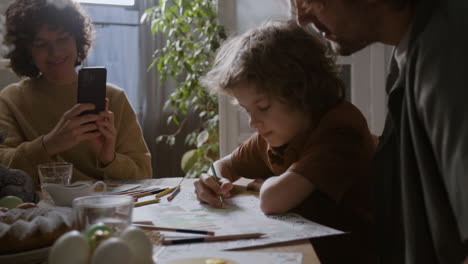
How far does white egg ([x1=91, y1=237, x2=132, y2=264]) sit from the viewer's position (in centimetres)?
54

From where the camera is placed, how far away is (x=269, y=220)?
0.92 metres

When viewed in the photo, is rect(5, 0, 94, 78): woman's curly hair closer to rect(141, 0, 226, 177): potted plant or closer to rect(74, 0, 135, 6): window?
rect(141, 0, 226, 177): potted plant

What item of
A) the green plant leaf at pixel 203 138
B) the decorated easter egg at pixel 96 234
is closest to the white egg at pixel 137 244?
the decorated easter egg at pixel 96 234

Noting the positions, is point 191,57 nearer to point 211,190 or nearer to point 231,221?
point 211,190

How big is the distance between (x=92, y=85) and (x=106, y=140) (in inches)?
9.1

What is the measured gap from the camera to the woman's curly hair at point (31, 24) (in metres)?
1.71

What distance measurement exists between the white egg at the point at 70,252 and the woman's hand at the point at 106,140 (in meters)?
0.93

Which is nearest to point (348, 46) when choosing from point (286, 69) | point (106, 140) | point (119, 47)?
point (286, 69)

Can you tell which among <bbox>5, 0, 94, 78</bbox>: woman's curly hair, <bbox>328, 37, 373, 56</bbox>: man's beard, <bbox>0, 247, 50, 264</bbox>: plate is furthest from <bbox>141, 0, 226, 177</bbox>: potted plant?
<bbox>0, 247, 50, 264</bbox>: plate

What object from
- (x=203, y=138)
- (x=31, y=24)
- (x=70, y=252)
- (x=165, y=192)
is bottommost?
(x=203, y=138)

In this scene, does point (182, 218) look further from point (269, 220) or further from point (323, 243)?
point (323, 243)

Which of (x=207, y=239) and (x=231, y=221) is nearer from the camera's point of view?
(x=207, y=239)

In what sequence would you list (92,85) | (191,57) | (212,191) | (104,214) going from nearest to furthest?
1. (104,214)
2. (212,191)
3. (92,85)
4. (191,57)

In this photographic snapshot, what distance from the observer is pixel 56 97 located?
1.81m
